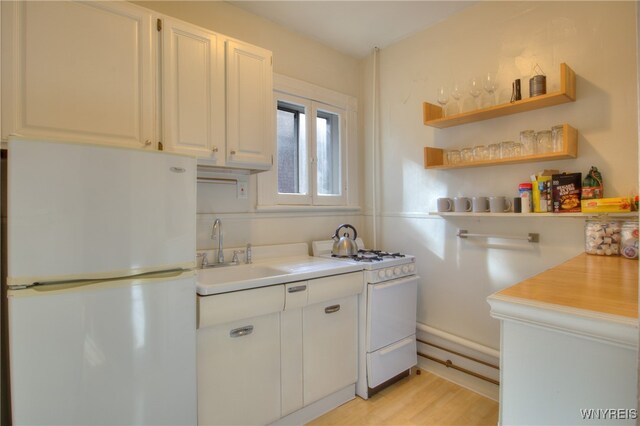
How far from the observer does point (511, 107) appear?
6.70 ft

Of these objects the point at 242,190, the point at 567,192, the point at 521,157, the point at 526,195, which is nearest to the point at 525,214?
the point at 526,195

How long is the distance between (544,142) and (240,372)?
2.24 meters

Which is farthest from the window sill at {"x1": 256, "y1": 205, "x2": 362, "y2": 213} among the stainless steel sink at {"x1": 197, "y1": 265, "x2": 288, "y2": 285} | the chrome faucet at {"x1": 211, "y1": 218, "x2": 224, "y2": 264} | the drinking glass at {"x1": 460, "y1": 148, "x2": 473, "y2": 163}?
the drinking glass at {"x1": 460, "y1": 148, "x2": 473, "y2": 163}

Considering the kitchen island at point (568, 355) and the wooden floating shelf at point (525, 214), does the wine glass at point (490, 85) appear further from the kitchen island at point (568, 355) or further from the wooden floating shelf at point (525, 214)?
the kitchen island at point (568, 355)

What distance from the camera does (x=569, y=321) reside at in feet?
2.23

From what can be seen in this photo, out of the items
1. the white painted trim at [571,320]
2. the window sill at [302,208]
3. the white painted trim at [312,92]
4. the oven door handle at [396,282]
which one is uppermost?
the white painted trim at [312,92]

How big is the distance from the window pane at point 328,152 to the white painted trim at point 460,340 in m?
1.41

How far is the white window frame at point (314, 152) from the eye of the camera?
257 cm

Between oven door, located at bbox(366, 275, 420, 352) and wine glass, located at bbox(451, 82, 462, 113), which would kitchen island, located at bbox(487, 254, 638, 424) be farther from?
wine glass, located at bbox(451, 82, 462, 113)

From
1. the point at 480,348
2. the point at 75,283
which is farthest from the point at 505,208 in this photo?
the point at 75,283

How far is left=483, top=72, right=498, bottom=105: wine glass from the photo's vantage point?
221 centimetres

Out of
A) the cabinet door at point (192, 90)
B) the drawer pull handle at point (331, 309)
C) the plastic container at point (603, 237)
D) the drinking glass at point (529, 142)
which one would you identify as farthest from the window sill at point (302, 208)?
the plastic container at point (603, 237)

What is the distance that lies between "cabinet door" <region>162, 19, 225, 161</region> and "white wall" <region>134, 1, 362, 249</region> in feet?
1.43

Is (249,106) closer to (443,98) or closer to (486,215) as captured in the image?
(443,98)
